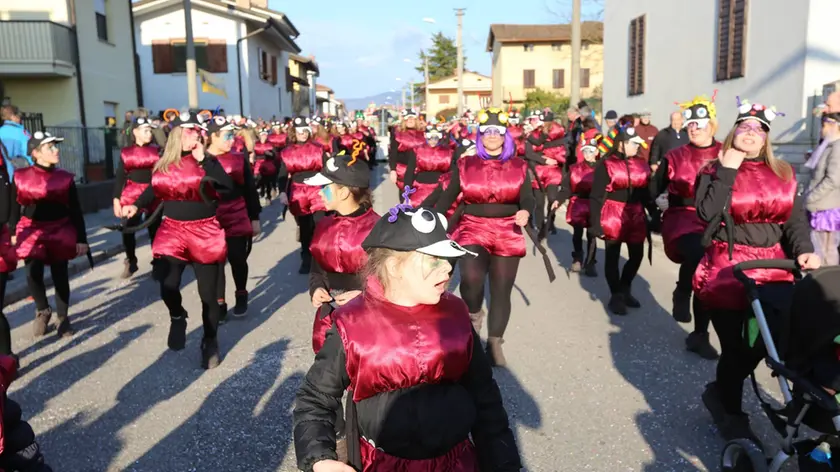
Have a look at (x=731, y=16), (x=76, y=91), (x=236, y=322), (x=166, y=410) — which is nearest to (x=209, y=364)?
(x=166, y=410)

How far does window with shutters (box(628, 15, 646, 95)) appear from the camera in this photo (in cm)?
2048

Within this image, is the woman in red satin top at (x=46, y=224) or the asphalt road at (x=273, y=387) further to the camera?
the woman in red satin top at (x=46, y=224)

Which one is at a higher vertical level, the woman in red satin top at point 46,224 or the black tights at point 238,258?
the woman in red satin top at point 46,224

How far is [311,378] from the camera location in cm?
247

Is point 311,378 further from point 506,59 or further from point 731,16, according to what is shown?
point 506,59

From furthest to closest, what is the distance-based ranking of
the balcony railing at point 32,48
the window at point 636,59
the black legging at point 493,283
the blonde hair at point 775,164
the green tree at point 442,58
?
the green tree at point 442,58
the window at point 636,59
the balcony railing at point 32,48
the black legging at point 493,283
the blonde hair at point 775,164

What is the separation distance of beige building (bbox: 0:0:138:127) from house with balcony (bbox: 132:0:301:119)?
9226 mm

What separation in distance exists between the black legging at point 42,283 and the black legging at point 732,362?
18.4ft

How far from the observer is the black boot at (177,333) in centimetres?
621

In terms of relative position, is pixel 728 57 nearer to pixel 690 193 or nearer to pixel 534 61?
pixel 690 193

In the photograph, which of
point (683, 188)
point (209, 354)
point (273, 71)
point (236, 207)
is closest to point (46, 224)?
point (236, 207)

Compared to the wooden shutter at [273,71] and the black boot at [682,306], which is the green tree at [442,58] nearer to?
the wooden shutter at [273,71]

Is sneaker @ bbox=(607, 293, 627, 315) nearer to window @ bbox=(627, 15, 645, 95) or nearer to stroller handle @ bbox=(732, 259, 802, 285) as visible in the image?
stroller handle @ bbox=(732, 259, 802, 285)

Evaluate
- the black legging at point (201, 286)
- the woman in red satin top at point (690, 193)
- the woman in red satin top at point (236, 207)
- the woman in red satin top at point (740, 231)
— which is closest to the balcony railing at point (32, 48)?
the woman in red satin top at point (236, 207)
